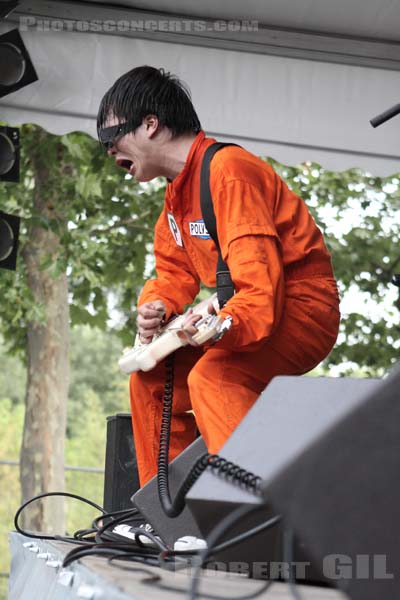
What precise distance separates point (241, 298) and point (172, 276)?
2.73 ft

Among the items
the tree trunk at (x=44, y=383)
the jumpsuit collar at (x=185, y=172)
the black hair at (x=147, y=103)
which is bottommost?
the tree trunk at (x=44, y=383)

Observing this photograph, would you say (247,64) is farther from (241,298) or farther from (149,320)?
(241,298)

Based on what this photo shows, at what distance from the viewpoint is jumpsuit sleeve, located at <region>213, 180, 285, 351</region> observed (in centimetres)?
237

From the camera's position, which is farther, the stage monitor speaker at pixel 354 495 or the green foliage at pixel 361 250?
the green foliage at pixel 361 250

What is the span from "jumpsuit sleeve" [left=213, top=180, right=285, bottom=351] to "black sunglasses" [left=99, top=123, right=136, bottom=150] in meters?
0.49

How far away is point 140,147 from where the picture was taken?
300cm

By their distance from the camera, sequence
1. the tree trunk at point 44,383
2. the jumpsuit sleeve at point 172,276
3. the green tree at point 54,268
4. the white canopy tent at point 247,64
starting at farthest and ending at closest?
the tree trunk at point 44,383, the green tree at point 54,268, the white canopy tent at point 247,64, the jumpsuit sleeve at point 172,276

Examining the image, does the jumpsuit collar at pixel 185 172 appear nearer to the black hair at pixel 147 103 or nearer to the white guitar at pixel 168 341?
the black hair at pixel 147 103

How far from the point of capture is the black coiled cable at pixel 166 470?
1481mm

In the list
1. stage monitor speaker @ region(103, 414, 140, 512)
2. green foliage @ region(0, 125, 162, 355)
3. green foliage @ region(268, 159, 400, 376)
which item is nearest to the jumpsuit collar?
stage monitor speaker @ region(103, 414, 140, 512)

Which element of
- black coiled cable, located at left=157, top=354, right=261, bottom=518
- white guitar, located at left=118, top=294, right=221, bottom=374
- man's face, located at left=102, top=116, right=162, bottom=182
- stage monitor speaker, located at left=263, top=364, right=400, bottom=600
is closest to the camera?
stage monitor speaker, located at left=263, top=364, right=400, bottom=600

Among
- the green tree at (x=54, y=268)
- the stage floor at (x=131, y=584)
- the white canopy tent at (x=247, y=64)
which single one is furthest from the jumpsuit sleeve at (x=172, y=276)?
the green tree at (x=54, y=268)

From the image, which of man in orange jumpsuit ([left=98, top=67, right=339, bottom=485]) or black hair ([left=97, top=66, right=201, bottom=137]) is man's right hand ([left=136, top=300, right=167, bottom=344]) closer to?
man in orange jumpsuit ([left=98, top=67, right=339, bottom=485])

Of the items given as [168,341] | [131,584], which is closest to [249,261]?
[168,341]
